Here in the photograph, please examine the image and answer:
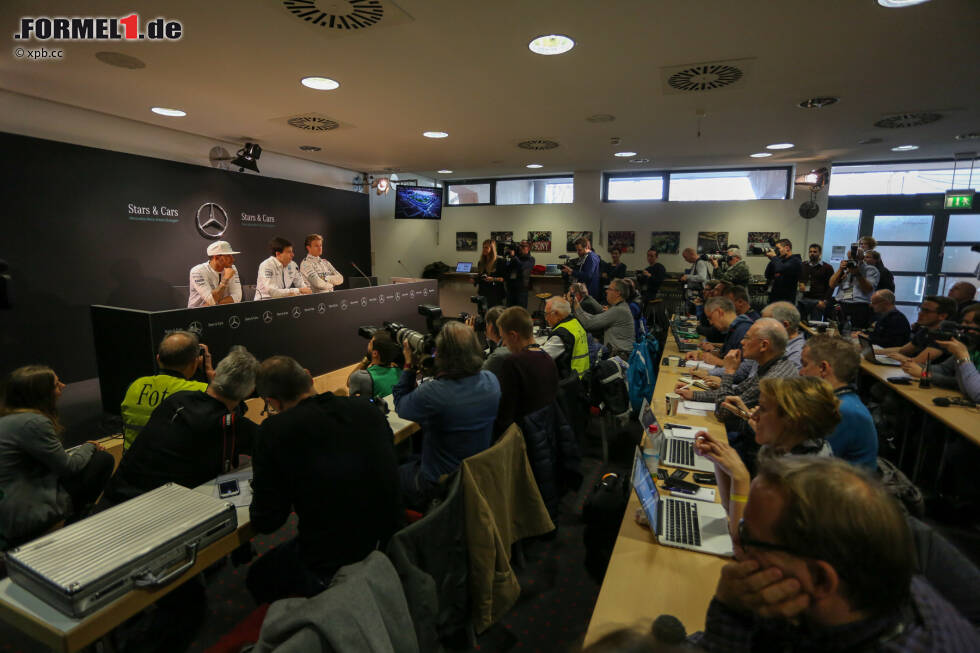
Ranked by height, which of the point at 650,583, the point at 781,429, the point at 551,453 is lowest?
the point at 551,453

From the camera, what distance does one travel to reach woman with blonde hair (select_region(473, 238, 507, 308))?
849 cm

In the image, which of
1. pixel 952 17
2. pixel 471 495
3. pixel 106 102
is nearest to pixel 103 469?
pixel 471 495

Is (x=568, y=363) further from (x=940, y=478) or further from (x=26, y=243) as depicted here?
(x=26, y=243)

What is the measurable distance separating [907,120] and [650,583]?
19.3 feet

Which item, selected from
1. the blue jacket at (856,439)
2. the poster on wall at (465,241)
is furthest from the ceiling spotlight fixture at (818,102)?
the poster on wall at (465,241)

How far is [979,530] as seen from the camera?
296 centimetres

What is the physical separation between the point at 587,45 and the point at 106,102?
4744mm

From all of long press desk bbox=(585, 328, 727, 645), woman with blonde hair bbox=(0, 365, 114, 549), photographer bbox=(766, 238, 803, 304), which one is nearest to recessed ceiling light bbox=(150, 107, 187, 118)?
woman with blonde hair bbox=(0, 365, 114, 549)

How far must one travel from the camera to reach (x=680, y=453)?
7.46 ft

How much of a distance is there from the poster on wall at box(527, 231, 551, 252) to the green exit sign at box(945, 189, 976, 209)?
20.3 ft

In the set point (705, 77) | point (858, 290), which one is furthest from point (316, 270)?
point (858, 290)

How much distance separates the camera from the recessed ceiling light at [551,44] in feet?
9.36

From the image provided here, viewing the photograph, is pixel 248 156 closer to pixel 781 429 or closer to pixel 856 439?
pixel 781 429

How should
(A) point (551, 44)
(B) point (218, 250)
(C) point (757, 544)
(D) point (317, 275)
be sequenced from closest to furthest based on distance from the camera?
(C) point (757, 544)
(A) point (551, 44)
(B) point (218, 250)
(D) point (317, 275)
